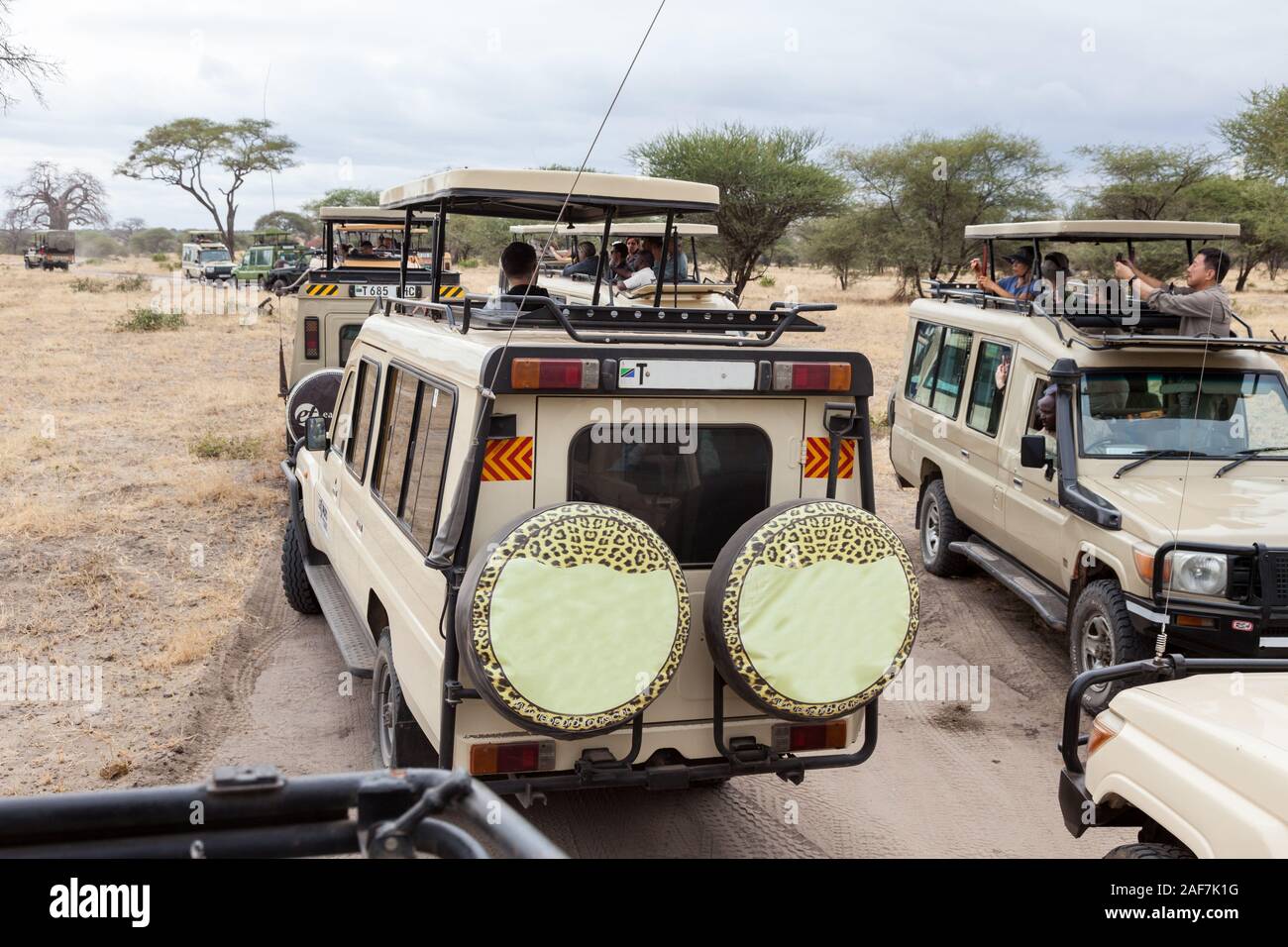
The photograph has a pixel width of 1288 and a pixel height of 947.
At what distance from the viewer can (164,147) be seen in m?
52.0

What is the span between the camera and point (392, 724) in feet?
14.9

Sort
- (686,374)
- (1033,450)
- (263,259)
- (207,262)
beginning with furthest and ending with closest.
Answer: (207,262)
(263,259)
(1033,450)
(686,374)

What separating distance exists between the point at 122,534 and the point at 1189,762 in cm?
787

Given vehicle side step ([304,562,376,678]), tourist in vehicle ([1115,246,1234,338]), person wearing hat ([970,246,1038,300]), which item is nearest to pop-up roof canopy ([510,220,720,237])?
person wearing hat ([970,246,1038,300])

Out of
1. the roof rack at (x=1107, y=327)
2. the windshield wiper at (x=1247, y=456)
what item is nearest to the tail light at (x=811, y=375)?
the roof rack at (x=1107, y=327)

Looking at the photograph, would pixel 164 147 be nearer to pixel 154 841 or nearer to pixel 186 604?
pixel 186 604

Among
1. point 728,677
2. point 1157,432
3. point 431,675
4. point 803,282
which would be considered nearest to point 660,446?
point 728,677

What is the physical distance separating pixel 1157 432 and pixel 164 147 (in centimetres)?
5276

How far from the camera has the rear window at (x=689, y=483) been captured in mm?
4109

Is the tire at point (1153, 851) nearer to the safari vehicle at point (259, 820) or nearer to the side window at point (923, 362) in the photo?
the safari vehicle at point (259, 820)

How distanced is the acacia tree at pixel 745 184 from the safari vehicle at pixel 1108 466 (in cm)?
2245

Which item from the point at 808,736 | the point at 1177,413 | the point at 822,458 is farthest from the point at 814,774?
the point at 1177,413

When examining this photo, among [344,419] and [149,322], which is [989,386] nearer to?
[344,419]
